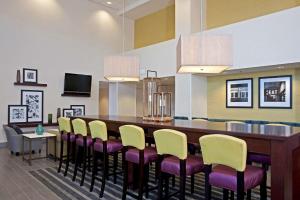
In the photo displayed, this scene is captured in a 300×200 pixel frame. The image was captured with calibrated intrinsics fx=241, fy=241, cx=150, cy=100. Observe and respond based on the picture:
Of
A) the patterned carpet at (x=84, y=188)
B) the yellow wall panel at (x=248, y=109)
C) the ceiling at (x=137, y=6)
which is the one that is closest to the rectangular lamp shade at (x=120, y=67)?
the patterned carpet at (x=84, y=188)

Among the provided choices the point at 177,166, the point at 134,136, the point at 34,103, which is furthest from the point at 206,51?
the point at 34,103

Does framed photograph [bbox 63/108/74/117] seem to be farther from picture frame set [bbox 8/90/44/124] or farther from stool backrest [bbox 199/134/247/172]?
stool backrest [bbox 199/134/247/172]

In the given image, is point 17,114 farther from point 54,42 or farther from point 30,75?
point 54,42

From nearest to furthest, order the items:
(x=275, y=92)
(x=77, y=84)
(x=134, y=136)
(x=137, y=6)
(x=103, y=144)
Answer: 1. (x=134, y=136)
2. (x=103, y=144)
3. (x=275, y=92)
4. (x=77, y=84)
5. (x=137, y=6)

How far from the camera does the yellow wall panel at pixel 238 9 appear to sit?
19.7 feet

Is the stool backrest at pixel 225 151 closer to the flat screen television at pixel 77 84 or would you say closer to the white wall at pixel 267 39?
the white wall at pixel 267 39

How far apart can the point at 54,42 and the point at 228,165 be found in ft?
24.4

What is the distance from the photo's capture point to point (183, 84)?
7.13 m

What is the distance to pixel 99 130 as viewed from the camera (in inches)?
133

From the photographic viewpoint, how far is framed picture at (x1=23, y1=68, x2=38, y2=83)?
7.28 m

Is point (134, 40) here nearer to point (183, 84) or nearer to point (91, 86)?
point (91, 86)

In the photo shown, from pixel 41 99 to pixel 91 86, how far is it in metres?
1.83

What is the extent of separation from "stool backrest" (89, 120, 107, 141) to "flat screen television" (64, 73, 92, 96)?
5.02 metres

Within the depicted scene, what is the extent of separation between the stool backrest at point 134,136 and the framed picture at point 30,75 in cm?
554
